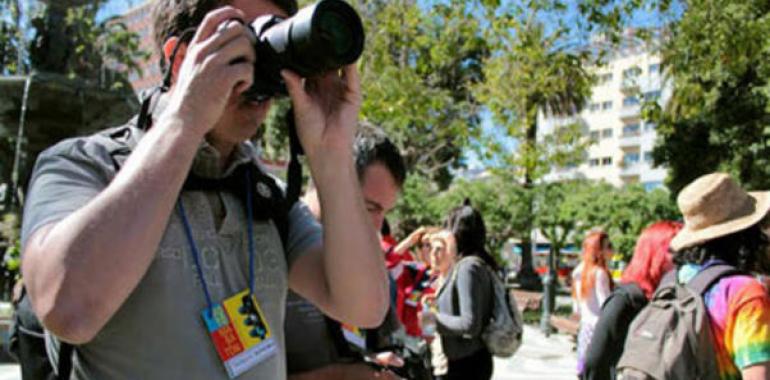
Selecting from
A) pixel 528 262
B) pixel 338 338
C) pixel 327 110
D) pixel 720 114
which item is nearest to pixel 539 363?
pixel 338 338

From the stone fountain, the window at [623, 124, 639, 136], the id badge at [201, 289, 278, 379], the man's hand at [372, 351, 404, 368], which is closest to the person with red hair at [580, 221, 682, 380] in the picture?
the man's hand at [372, 351, 404, 368]

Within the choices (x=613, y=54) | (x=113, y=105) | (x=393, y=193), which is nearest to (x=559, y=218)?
(x=613, y=54)

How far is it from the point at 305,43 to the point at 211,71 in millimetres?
159

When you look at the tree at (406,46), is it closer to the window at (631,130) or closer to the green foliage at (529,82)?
the green foliage at (529,82)

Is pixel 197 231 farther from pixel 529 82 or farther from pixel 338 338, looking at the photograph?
pixel 529 82

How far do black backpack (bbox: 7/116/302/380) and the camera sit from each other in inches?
7.1

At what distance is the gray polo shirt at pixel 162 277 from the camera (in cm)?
112

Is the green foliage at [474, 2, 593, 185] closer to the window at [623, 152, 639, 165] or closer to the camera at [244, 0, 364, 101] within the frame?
the camera at [244, 0, 364, 101]

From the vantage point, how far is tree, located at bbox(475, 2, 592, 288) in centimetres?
913

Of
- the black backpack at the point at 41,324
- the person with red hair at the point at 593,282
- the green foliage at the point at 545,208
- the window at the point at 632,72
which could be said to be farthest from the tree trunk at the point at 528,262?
the black backpack at the point at 41,324

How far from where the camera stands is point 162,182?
1.06 metres

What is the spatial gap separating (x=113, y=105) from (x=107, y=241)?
387 inches

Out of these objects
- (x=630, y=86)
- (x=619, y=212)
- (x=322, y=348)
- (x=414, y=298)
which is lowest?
(x=619, y=212)

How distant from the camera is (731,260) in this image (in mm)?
2658
